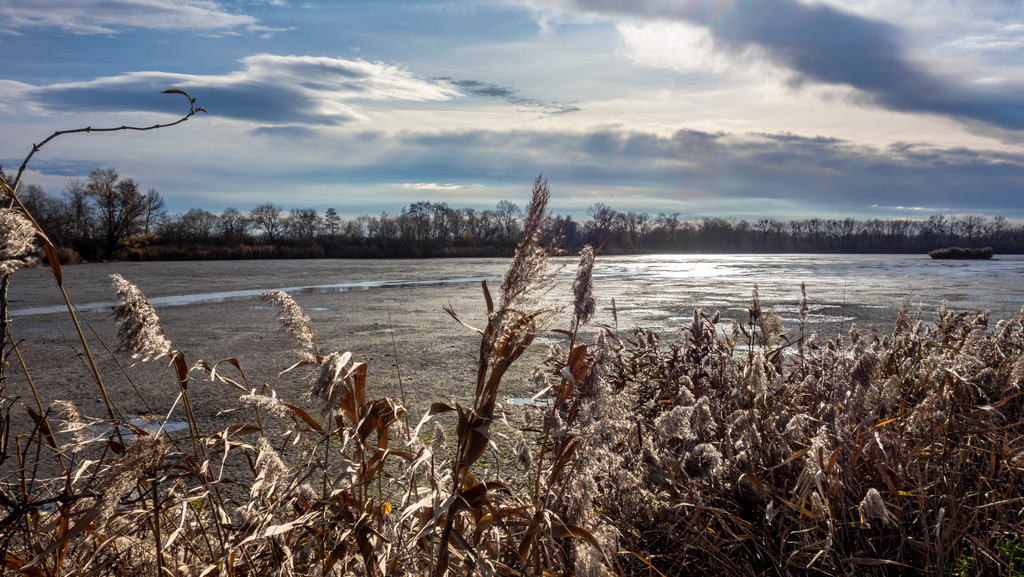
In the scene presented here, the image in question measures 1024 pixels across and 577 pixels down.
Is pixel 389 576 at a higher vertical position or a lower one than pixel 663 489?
higher

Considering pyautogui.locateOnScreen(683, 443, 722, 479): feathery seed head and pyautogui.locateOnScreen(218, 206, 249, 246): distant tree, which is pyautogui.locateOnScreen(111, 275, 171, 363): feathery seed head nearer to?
pyautogui.locateOnScreen(683, 443, 722, 479): feathery seed head

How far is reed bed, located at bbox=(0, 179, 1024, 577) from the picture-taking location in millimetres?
1562

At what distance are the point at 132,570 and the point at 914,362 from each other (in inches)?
176

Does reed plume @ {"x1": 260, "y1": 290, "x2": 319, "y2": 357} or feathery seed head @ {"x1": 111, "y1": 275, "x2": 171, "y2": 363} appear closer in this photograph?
feathery seed head @ {"x1": 111, "y1": 275, "x2": 171, "y2": 363}

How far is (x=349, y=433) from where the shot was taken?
6.14 feet

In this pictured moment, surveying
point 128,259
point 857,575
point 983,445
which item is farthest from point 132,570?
point 128,259

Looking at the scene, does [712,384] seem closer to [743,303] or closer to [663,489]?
[663,489]

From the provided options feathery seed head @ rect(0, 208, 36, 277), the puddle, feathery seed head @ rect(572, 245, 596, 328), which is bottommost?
the puddle

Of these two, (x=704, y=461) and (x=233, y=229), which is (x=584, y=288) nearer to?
(x=704, y=461)

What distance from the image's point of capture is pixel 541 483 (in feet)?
8.14

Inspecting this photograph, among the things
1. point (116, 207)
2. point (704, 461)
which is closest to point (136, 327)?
point (704, 461)

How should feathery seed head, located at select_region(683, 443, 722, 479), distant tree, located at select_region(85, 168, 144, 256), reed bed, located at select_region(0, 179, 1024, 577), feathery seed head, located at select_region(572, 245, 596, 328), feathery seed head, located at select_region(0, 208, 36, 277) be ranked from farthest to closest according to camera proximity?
distant tree, located at select_region(85, 168, 144, 256), feathery seed head, located at select_region(683, 443, 722, 479), feathery seed head, located at select_region(572, 245, 596, 328), reed bed, located at select_region(0, 179, 1024, 577), feathery seed head, located at select_region(0, 208, 36, 277)

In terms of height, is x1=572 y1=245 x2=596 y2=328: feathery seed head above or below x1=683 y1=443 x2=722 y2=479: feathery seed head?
above

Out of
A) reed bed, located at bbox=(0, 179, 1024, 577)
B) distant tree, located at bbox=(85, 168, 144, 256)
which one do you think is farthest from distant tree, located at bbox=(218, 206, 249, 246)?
reed bed, located at bbox=(0, 179, 1024, 577)
